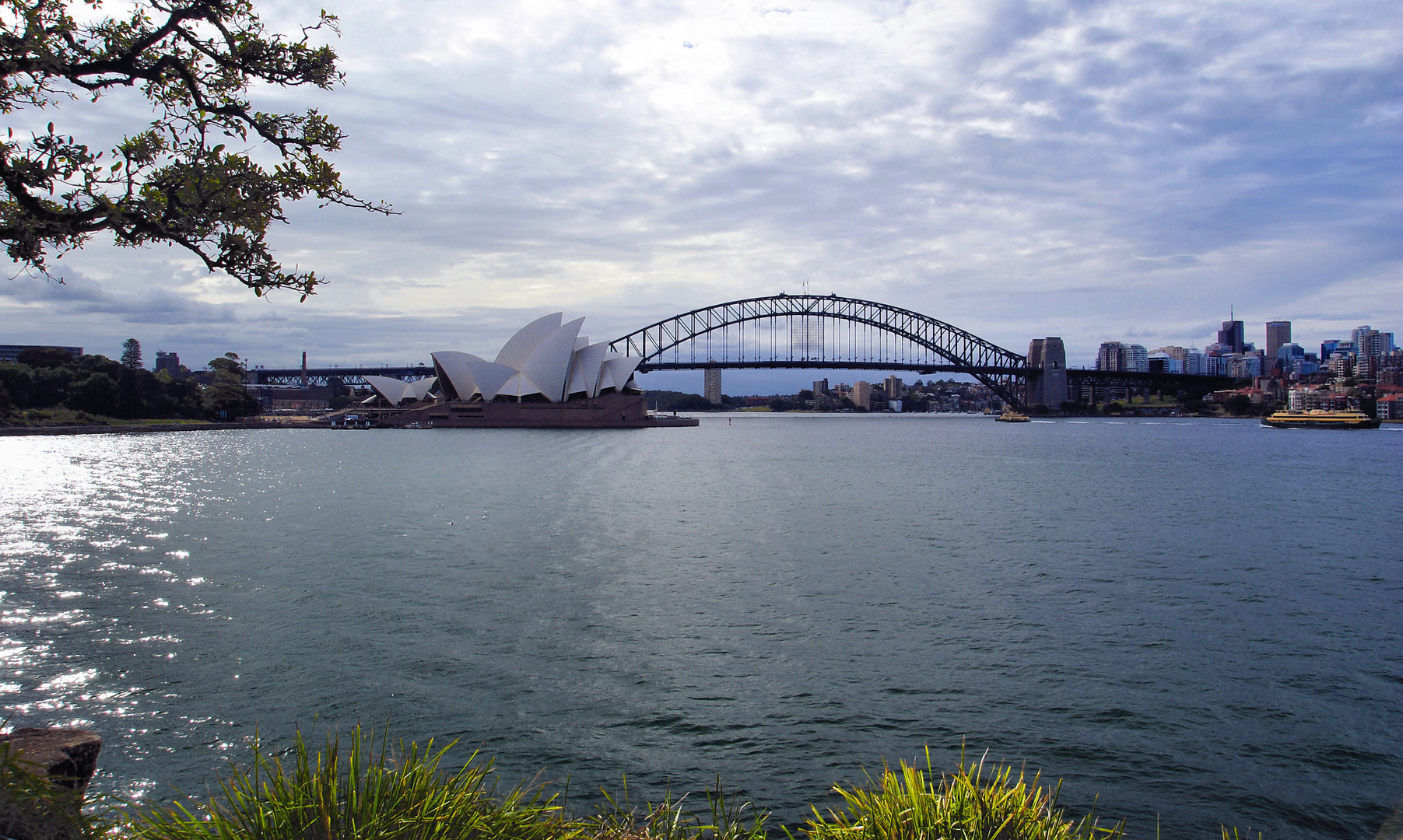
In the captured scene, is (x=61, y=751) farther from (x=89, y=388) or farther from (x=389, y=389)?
(x=389, y=389)

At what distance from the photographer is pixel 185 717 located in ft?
23.8

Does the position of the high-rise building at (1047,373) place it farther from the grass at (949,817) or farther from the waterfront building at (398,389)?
the grass at (949,817)

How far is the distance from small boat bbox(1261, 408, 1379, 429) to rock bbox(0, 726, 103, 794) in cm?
10764

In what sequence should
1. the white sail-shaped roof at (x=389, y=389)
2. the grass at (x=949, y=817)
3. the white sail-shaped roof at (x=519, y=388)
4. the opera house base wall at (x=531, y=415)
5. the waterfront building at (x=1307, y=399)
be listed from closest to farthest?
the grass at (x=949, y=817) → the white sail-shaped roof at (x=519, y=388) → the opera house base wall at (x=531, y=415) → the waterfront building at (x=1307, y=399) → the white sail-shaped roof at (x=389, y=389)

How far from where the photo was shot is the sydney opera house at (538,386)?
89188mm

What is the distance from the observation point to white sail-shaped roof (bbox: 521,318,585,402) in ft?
287

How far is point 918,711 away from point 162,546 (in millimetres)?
15766

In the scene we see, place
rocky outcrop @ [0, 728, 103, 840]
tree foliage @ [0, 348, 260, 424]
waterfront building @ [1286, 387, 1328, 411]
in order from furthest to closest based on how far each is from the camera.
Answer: waterfront building @ [1286, 387, 1328, 411], tree foliage @ [0, 348, 260, 424], rocky outcrop @ [0, 728, 103, 840]

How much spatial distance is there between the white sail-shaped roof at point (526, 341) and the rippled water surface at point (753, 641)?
67929mm

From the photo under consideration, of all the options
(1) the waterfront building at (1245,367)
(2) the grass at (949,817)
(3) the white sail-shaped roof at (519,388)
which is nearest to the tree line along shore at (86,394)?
(3) the white sail-shaped roof at (519,388)

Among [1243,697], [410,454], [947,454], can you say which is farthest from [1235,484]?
[410,454]

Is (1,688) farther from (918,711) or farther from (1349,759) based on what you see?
(1349,759)

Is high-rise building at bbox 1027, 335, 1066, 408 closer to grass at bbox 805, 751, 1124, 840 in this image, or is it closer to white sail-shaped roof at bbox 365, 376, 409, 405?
white sail-shaped roof at bbox 365, 376, 409, 405

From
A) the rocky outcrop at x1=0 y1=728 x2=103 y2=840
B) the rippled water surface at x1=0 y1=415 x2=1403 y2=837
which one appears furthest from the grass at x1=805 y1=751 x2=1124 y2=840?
the rocky outcrop at x1=0 y1=728 x2=103 y2=840
